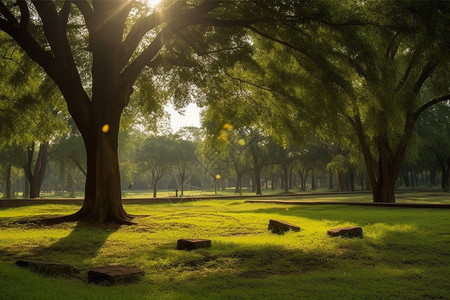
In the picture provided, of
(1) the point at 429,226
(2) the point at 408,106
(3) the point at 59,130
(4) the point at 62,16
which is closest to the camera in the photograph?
(1) the point at 429,226

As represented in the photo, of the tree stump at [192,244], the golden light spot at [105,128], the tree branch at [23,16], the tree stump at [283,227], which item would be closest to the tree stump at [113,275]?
the tree stump at [192,244]

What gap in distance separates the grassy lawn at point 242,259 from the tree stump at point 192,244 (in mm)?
331

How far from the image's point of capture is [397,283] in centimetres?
642

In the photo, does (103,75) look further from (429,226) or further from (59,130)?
(429,226)

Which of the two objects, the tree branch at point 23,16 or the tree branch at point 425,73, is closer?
the tree branch at point 23,16

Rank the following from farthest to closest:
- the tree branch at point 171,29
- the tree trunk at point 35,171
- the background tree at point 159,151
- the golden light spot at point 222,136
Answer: the background tree at point 159,151 < the tree trunk at point 35,171 < the golden light spot at point 222,136 < the tree branch at point 171,29

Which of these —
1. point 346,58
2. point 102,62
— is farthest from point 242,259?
point 102,62

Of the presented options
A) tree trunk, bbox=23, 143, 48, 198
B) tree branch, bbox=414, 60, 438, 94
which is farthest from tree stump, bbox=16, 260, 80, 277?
tree trunk, bbox=23, 143, 48, 198

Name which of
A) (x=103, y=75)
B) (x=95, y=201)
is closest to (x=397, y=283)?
(x=95, y=201)

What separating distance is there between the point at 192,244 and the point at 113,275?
9.88ft

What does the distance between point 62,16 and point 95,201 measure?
6986 millimetres

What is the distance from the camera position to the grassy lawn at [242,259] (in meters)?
5.98

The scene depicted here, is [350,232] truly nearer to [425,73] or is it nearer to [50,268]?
[50,268]

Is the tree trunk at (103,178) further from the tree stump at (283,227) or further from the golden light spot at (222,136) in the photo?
the golden light spot at (222,136)
